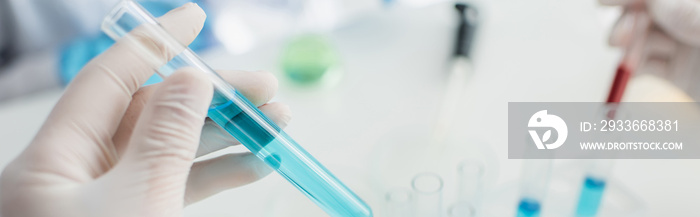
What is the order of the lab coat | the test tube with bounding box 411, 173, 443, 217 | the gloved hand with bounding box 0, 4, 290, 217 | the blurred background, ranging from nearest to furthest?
1. the gloved hand with bounding box 0, 4, 290, 217
2. the test tube with bounding box 411, 173, 443, 217
3. the blurred background
4. the lab coat

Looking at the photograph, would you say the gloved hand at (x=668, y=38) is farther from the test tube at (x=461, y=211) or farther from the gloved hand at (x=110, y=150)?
the gloved hand at (x=110, y=150)

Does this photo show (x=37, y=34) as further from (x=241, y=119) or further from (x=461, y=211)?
A: (x=461, y=211)

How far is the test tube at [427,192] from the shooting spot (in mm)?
596

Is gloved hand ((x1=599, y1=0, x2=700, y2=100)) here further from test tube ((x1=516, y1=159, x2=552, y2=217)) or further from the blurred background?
test tube ((x1=516, y1=159, x2=552, y2=217))

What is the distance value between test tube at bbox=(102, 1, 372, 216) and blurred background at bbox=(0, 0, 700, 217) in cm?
9

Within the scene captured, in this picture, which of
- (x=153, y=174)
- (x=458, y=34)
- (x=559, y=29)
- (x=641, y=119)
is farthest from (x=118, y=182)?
(x=559, y=29)

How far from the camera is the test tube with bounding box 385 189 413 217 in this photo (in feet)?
1.99

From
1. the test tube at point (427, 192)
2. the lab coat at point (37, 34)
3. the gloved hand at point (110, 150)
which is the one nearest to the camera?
the gloved hand at point (110, 150)

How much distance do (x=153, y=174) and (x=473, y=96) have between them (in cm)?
60

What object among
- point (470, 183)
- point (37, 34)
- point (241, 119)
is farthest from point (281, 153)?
point (37, 34)

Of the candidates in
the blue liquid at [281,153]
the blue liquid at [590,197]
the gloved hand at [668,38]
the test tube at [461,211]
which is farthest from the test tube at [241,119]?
the gloved hand at [668,38]

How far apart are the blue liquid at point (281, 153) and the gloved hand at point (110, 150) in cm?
3

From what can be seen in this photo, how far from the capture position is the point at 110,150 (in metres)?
0.53

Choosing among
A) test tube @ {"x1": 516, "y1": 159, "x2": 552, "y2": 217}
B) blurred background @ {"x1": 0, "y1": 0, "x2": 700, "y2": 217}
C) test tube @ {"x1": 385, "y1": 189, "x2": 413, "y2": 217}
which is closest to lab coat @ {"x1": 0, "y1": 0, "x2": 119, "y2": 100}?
blurred background @ {"x1": 0, "y1": 0, "x2": 700, "y2": 217}
